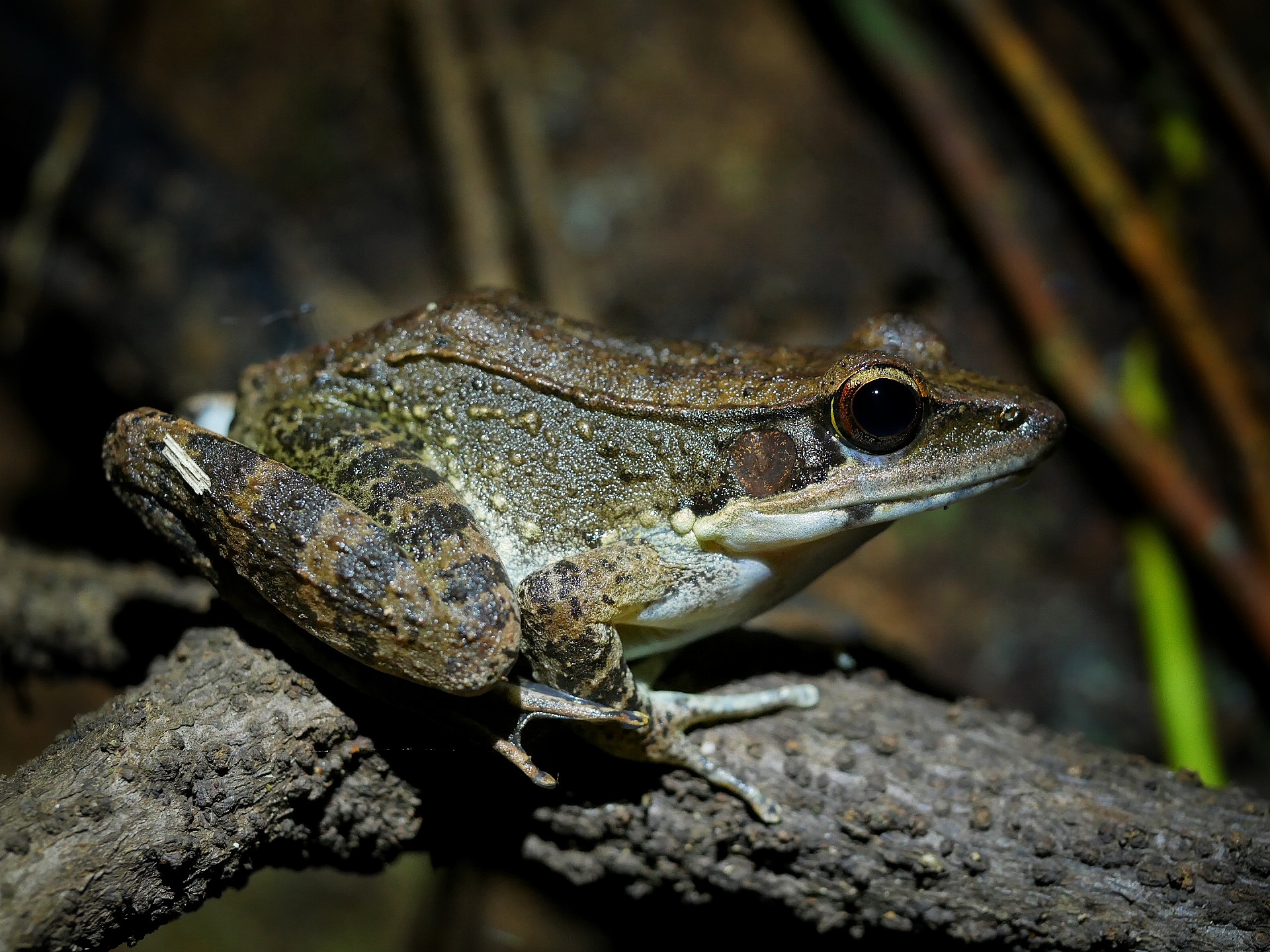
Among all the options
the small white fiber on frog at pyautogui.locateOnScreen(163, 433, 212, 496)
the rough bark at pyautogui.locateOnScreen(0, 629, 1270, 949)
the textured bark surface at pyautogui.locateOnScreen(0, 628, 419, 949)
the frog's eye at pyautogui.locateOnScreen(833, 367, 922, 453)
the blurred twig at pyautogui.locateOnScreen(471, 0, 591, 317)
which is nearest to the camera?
the textured bark surface at pyautogui.locateOnScreen(0, 628, 419, 949)

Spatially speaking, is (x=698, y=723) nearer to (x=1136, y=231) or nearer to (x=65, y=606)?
(x=65, y=606)

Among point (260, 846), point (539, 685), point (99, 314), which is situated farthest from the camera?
point (99, 314)

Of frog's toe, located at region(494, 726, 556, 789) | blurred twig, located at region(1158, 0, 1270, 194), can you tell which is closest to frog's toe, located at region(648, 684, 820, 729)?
frog's toe, located at region(494, 726, 556, 789)

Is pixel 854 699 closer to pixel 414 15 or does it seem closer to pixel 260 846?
pixel 260 846

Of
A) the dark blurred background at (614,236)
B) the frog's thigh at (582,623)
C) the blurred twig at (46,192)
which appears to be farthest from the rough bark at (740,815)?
the blurred twig at (46,192)

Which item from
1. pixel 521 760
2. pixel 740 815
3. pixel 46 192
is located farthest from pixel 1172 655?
pixel 46 192

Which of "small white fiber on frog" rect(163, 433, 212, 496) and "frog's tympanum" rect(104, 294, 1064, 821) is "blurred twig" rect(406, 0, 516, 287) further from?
"small white fiber on frog" rect(163, 433, 212, 496)

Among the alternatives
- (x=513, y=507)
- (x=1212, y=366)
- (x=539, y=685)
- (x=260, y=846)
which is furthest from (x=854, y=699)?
(x=1212, y=366)
